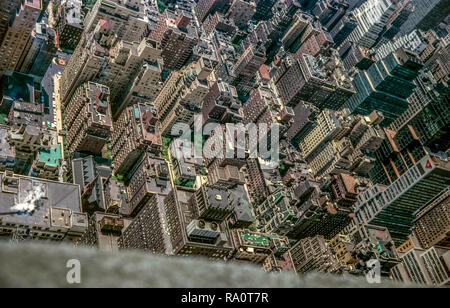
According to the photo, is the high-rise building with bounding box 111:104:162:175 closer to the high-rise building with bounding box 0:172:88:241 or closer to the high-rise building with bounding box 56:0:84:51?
the high-rise building with bounding box 0:172:88:241

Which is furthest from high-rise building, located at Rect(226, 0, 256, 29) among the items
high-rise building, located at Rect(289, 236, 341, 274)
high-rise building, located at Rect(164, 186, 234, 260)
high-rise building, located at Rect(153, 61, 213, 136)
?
high-rise building, located at Rect(164, 186, 234, 260)

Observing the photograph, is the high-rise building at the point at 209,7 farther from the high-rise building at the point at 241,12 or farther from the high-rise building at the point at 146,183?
the high-rise building at the point at 146,183

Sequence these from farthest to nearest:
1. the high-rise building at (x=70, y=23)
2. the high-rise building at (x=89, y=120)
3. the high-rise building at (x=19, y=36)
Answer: the high-rise building at (x=70, y=23) → the high-rise building at (x=89, y=120) → the high-rise building at (x=19, y=36)

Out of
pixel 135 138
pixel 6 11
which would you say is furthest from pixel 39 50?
pixel 135 138

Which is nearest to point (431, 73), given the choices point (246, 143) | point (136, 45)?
point (246, 143)

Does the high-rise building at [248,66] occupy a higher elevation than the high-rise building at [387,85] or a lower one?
higher

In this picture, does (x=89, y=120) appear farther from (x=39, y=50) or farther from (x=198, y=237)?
(x=198, y=237)

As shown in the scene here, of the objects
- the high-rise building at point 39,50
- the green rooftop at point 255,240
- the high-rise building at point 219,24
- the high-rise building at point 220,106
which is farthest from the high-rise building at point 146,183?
the high-rise building at point 219,24

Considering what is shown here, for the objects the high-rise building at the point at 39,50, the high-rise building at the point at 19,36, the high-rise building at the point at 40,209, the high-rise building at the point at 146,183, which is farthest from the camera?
the high-rise building at the point at 39,50

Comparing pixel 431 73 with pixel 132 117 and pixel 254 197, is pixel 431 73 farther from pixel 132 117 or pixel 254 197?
pixel 132 117
